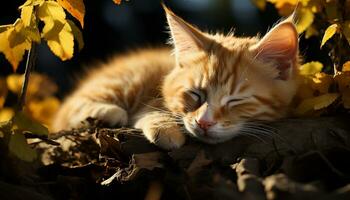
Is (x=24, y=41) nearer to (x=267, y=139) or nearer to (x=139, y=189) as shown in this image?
(x=139, y=189)

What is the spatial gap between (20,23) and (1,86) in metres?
1.26

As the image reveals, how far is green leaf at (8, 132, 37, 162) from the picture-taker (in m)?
1.50

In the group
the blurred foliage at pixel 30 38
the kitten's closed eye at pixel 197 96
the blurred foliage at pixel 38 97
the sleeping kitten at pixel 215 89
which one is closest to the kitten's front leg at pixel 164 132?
the sleeping kitten at pixel 215 89

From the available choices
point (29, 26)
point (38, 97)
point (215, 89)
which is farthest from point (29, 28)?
point (38, 97)

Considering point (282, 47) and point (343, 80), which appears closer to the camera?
point (343, 80)

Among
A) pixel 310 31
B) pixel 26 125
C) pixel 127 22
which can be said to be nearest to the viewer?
pixel 26 125

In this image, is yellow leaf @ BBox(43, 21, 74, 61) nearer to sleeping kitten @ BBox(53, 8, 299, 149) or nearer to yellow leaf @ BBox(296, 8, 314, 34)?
sleeping kitten @ BBox(53, 8, 299, 149)

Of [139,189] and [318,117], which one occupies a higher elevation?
[318,117]

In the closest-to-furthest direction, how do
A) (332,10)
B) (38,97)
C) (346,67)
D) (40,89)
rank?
(346,67)
(332,10)
(40,89)
(38,97)

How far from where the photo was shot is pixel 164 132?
180cm

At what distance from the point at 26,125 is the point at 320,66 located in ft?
3.32

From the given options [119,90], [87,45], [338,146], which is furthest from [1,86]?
[87,45]

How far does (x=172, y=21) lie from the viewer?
208 cm

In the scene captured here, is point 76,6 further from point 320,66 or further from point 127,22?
point 127,22
